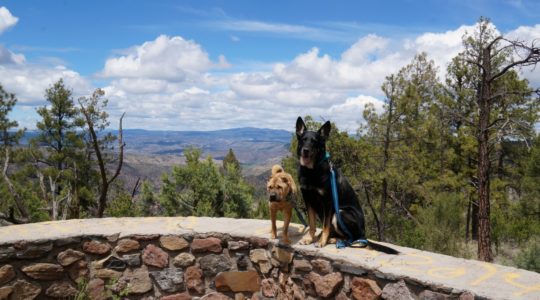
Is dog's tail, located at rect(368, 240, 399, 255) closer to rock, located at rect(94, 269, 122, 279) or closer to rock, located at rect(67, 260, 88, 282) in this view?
rock, located at rect(94, 269, 122, 279)

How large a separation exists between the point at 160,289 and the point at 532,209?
16.1 meters

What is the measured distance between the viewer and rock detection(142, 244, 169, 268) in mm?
4441

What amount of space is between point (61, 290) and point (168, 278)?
1086mm

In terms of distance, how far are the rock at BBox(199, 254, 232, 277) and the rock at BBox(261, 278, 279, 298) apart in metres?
0.42

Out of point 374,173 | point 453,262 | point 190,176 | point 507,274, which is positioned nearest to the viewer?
point 507,274

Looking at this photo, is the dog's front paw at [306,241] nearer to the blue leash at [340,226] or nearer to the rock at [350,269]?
the blue leash at [340,226]

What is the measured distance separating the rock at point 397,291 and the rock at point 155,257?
7.66ft

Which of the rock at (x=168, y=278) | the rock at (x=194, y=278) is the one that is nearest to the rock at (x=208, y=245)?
the rock at (x=194, y=278)

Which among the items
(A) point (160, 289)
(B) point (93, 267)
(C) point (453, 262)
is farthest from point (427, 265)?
(B) point (93, 267)

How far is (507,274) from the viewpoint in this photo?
124 inches

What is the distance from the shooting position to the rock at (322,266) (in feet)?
11.9

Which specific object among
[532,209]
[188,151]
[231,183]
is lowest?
[532,209]

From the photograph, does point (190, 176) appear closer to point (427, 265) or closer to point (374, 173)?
point (374, 173)

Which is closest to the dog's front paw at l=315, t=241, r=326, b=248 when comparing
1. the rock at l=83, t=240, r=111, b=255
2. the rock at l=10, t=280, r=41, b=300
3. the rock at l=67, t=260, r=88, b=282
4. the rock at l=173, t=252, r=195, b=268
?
the rock at l=173, t=252, r=195, b=268
